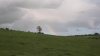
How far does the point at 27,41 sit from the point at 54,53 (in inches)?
556

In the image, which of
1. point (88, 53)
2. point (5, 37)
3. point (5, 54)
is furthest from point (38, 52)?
point (5, 37)

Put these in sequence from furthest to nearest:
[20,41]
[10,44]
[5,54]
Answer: [20,41]
[10,44]
[5,54]

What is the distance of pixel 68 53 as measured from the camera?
53.6 meters

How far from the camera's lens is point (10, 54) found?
47.8m

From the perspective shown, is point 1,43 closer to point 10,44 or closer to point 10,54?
point 10,44

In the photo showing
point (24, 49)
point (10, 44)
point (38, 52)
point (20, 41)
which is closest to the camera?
point (38, 52)

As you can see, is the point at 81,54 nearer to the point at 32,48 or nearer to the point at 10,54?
the point at 32,48

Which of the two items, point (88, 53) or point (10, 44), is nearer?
point (88, 53)

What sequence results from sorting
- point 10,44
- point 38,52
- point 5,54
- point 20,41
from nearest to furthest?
point 5,54 < point 38,52 < point 10,44 < point 20,41

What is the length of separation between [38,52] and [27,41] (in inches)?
514

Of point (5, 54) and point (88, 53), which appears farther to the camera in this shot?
point (88, 53)

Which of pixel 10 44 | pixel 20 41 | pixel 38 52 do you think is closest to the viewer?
pixel 38 52

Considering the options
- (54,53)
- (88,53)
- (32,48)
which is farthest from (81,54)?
(32,48)

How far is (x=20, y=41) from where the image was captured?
208 feet
